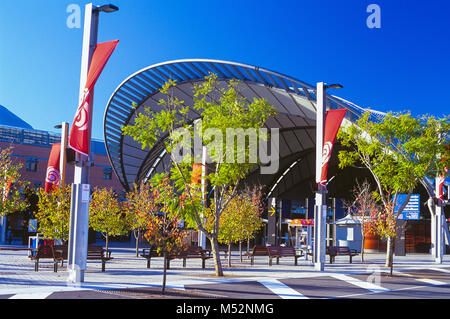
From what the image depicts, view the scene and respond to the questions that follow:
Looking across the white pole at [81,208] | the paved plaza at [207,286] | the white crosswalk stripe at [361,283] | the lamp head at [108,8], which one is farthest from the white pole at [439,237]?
the lamp head at [108,8]

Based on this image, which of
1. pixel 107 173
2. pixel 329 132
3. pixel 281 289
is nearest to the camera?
pixel 281 289

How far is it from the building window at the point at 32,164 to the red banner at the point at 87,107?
54585 mm

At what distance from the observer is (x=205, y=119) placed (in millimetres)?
17562

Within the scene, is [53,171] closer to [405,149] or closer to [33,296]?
[33,296]

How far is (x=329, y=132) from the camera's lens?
20578mm

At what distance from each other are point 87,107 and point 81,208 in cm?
282

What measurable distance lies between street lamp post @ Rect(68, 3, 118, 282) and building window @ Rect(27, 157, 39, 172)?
2129 inches

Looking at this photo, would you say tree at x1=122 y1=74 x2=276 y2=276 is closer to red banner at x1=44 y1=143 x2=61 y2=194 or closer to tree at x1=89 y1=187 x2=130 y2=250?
red banner at x1=44 y1=143 x2=61 y2=194

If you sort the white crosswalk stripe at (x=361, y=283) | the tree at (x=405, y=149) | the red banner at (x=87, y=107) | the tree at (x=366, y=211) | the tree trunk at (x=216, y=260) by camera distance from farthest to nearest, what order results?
the tree at (x=366, y=211), the tree at (x=405, y=149), the tree trunk at (x=216, y=260), the white crosswalk stripe at (x=361, y=283), the red banner at (x=87, y=107)

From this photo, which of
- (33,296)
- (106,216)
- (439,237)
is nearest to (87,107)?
(33,296)

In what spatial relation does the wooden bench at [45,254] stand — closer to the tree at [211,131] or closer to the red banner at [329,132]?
the tree at [211,131]

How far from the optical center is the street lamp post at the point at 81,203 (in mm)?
13883

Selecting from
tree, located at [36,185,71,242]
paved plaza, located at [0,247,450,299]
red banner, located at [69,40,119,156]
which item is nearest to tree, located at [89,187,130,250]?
tree, located at [36,185,71,242]

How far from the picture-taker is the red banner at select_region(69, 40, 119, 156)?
14109mm
